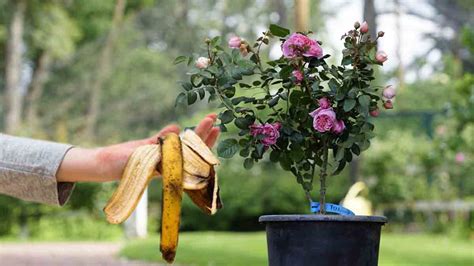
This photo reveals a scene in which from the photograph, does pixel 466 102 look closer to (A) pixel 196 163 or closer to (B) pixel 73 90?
(A) pixel 196 163

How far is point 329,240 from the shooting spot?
2.12 metres

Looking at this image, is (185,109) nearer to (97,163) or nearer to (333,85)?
(333,85)

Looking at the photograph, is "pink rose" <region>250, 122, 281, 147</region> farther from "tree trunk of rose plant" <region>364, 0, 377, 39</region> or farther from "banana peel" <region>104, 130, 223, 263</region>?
"tree trunk of rose plant" <region>364, 0, 377, 39</region>

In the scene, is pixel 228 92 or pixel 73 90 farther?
pixel 73 90

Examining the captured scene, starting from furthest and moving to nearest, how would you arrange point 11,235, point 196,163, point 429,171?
point 429,171, point 11,235, point 196,163

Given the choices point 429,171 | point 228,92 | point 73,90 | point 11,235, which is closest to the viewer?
point 228,92

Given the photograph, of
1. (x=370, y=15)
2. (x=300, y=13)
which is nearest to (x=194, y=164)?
(x=300, y=13)

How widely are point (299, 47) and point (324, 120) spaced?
0.20 meters

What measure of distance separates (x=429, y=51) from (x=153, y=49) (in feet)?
35.4

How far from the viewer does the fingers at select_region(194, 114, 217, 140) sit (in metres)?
2.31

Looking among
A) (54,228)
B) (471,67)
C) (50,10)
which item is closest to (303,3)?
(54,228)

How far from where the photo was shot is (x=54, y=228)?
1529 centimetres

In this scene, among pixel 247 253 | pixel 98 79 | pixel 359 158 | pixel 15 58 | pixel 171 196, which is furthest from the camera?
pixel 98 79

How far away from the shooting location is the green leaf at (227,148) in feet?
7.85
